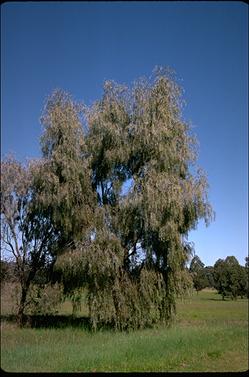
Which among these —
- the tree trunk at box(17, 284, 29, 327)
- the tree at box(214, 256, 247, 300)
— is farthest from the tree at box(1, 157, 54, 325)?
the tree at box(214, 256, 247, 300)

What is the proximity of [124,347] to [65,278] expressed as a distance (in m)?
4.59

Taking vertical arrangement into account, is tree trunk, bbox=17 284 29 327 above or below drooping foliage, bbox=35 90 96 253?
below

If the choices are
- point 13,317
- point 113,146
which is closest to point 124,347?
point 13,317

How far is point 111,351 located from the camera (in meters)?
10.8

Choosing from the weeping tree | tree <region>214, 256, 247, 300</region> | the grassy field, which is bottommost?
tree <region>214, 256, 247, 300</region>

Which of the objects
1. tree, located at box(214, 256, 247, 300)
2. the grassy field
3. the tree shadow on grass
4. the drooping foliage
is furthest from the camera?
tree, located at box(214, 256, 247, 300)

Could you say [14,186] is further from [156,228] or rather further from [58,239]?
[156,228]

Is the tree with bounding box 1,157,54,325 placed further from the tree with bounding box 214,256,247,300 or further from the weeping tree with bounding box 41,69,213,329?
the tree with bounding box 214,256,247,300

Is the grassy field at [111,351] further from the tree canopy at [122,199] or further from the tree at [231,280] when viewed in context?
the tree at [231,280]

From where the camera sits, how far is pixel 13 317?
11.7m

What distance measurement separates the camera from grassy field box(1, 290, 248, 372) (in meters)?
8.95

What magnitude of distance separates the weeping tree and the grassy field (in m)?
1.94

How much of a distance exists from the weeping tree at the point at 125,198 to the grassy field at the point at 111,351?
1939mm

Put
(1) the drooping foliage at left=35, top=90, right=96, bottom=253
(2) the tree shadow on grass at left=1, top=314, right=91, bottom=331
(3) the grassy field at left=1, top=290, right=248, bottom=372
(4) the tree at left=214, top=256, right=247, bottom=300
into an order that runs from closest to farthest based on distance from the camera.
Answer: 1. (3) the grassy field at left=1, top=290, right=248, bottom=372
2. (2) the tree shadow on grass at left=1, top=314, right=91, bottom=331
3. (1) the drooping foliage at left=35, top=90, right=96, bottom=253
4. (4) the tree at left=214, top=256, right=247, bottom=300
